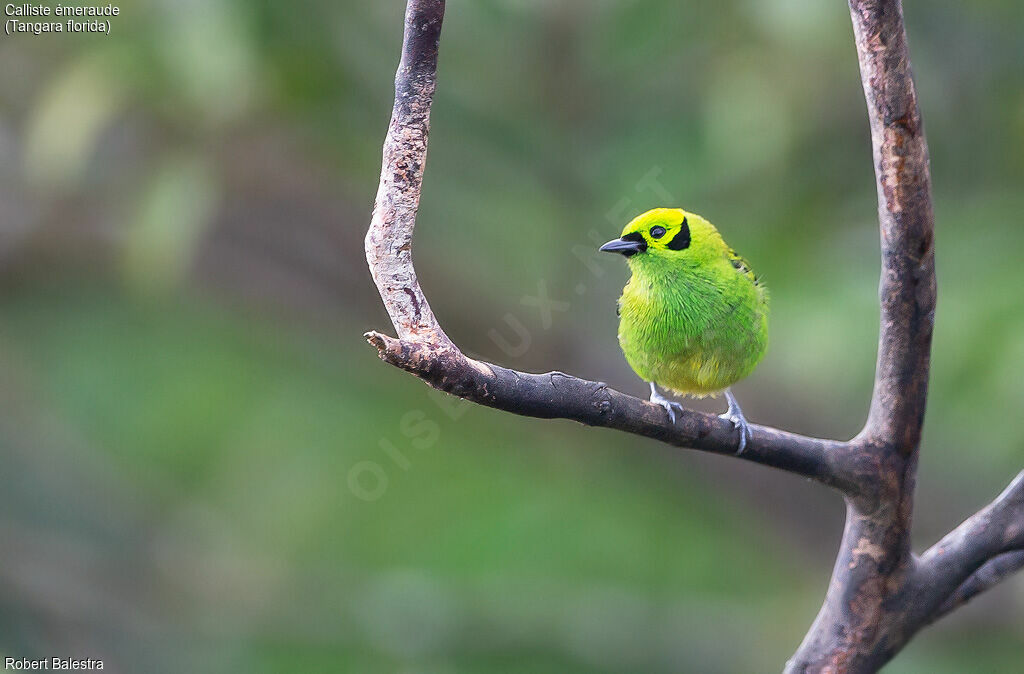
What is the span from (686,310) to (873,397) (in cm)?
62

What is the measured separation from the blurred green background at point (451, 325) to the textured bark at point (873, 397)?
1.30 metres

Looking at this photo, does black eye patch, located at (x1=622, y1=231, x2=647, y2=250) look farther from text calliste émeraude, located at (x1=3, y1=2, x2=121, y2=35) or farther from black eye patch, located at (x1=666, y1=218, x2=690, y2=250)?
text calliste émeraude, located at (x1=3, y1=2, x2=121, y2=35)

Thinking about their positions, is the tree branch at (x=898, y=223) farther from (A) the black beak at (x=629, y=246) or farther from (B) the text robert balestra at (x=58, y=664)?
(B) the text robert balestra at (x=58, y=664)

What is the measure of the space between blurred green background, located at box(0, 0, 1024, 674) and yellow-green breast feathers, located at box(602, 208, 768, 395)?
3.43 feet

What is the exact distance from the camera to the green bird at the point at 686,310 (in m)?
2.96

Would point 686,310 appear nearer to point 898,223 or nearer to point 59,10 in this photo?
point 898,223

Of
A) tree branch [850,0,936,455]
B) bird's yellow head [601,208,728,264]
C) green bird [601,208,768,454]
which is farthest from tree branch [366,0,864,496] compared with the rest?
bird's yellow head [601,208,728,264]

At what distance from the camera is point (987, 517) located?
2.61m

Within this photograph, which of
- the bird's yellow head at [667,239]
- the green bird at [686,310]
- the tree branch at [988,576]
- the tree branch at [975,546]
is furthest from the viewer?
the bird's yellow head at [667,239]

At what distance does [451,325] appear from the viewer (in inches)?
195

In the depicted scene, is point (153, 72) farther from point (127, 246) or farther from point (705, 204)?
point (705, 204)

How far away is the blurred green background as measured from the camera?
4250 millimetres

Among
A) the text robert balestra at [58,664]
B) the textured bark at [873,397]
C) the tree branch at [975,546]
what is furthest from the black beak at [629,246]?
the text robert balestra at [58,664]

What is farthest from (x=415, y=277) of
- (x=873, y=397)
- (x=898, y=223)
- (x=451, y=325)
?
(x=451, y=325)
